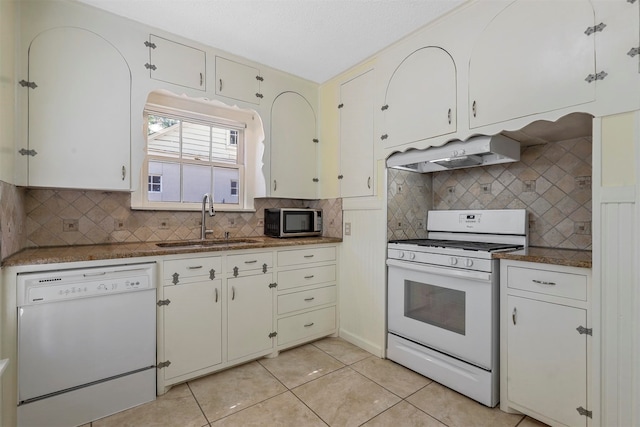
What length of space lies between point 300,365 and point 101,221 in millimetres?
1906

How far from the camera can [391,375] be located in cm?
225

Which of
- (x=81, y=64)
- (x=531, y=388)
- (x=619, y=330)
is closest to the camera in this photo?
(x=619, y=330)

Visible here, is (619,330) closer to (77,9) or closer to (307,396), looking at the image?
(307,396)

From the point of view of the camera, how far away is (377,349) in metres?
2.55

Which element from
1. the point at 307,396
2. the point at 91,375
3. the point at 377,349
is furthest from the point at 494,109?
the point at 91,375

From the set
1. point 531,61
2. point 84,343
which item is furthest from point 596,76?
point 84,343

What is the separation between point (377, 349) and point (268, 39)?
269 centimetres

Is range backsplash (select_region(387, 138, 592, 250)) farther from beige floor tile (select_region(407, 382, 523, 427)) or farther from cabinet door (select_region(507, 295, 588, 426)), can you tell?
beige floor tile (select_region(407, 382, 523, 427))

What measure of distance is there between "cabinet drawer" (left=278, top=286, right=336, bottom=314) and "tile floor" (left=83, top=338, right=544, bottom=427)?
0.44 m

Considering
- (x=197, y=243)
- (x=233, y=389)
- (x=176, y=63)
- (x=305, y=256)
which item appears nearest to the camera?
(x=233, y=389)

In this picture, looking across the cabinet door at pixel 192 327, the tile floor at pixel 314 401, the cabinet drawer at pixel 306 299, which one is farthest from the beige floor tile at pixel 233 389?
the cabinet drawer at pixel 306 299

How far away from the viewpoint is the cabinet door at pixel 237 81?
101 inches

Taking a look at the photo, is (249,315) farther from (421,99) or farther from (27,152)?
(421,99)

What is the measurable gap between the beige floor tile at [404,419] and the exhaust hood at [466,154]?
5.41 ft
